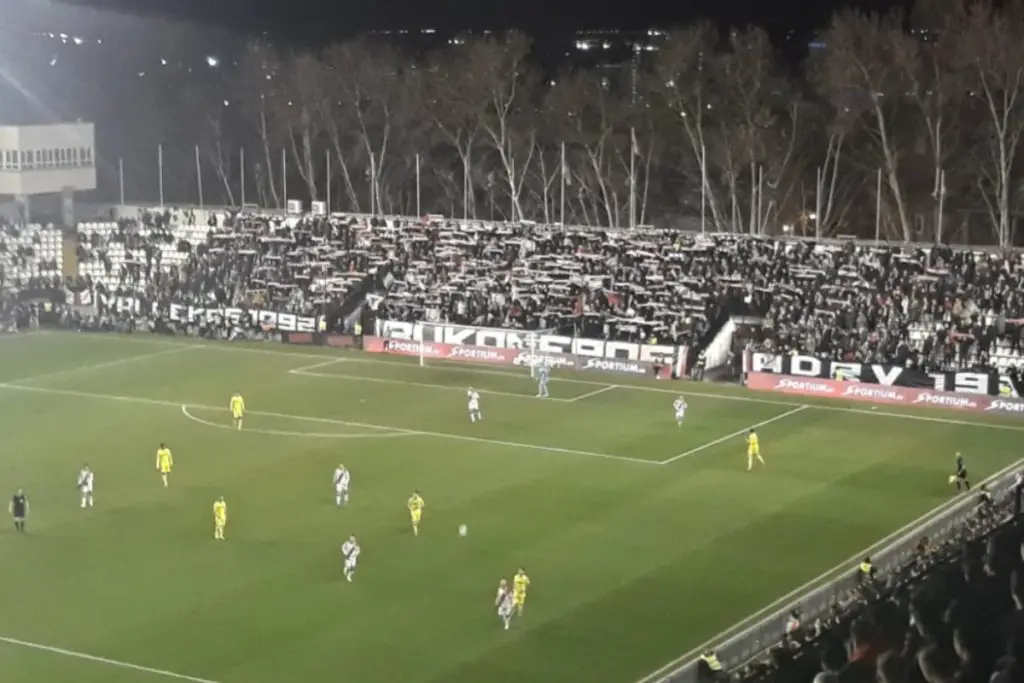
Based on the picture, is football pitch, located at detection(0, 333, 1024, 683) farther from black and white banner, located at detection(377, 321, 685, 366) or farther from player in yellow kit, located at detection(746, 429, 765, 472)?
black and white banner, located at detection(377, 321, 685, 366)

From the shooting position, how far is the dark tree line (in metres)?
67.2

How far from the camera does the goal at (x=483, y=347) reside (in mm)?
60688

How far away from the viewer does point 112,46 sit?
99.4 m

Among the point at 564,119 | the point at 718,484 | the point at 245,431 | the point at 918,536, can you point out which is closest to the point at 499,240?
the point at 564,119

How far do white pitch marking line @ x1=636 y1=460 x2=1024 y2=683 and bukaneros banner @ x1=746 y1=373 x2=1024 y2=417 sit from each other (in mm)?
9242

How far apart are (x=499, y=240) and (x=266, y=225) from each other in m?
13.2

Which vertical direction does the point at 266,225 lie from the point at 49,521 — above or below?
above

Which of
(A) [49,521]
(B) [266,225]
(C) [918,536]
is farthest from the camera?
(B) [266,225]

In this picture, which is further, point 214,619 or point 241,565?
point 241,565

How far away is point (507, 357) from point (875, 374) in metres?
14.5

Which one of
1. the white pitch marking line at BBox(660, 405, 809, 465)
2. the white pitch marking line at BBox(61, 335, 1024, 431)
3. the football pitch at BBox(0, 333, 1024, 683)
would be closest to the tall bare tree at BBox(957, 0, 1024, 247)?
the white pitch marking line at BBox(61, 335, 1024, 431)

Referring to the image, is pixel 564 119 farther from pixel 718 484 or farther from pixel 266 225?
pixel 718 484

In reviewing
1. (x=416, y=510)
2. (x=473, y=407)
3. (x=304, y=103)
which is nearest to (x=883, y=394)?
(x=473, y=407)

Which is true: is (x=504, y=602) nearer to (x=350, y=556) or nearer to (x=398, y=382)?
(x=350, y=556)
